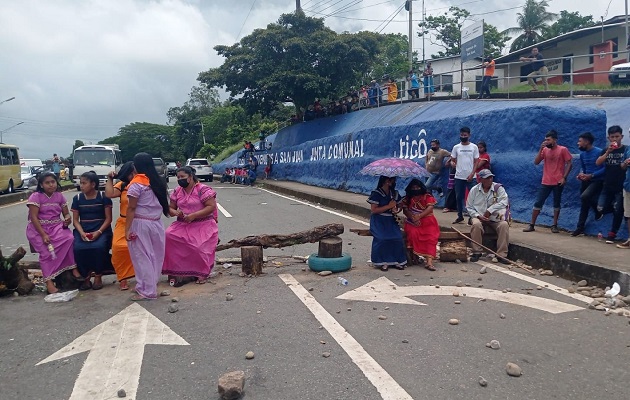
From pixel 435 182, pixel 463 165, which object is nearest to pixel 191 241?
pixel 463 165

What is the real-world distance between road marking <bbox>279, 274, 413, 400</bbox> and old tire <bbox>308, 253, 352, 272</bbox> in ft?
3.06

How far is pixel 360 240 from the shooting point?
33.9 ft

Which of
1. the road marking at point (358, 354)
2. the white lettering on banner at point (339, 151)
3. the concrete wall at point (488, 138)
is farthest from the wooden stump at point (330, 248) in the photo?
the white lettering on banner at point (339, 151)

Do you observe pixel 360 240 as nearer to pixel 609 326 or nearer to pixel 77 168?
pixel 609 326

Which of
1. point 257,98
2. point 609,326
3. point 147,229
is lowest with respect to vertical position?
point 609,326

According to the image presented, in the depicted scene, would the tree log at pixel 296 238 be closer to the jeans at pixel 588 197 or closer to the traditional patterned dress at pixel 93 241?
the traditional patterned dress at pixel 93 241

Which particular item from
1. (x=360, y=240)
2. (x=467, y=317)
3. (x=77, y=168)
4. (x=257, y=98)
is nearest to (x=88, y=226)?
(x=467, y=317)

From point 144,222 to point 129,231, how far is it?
187mm

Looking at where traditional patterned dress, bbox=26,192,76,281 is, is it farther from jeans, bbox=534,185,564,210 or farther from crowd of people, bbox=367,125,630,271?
jeans, bbox=534,185,564,210

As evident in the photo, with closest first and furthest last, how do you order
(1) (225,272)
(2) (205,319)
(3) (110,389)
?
(3) (110,389), (2) (205,319), (1) (225,272)

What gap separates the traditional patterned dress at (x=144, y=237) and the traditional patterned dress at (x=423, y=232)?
11.1ft

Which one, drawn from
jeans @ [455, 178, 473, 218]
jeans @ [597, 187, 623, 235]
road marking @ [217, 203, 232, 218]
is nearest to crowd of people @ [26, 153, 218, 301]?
jeans @ [455, 178, 473, 218]

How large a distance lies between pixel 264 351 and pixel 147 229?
2510 mm

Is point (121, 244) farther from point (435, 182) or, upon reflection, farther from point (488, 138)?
point (435, 182)
